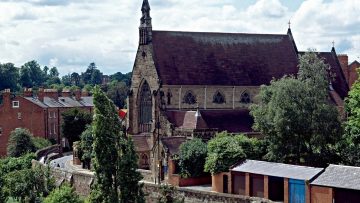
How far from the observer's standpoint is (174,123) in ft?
188

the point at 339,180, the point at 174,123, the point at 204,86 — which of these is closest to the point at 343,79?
the point at 204,86

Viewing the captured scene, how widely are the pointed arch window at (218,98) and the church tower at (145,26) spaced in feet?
26.3

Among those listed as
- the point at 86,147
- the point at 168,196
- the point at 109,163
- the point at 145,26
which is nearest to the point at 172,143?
the point at 145,26

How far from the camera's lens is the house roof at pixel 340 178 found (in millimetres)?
35719

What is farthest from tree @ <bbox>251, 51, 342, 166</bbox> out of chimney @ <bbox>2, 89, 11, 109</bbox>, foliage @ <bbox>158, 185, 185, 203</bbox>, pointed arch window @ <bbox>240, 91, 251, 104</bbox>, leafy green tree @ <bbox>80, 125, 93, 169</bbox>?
chimney @ <bbox>2, 89, 11, 109</bbox>

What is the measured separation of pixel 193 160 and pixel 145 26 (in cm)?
1679

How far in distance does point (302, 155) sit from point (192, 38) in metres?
20.4

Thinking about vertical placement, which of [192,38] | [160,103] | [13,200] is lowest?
[13,200]

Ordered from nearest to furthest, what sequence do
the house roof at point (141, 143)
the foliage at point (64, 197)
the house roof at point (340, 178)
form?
the house roof at point (340, 178) → the foliage at point (64, 197) → the house roof at point (141, 143)

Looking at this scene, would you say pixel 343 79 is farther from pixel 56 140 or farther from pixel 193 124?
pixel 56 140

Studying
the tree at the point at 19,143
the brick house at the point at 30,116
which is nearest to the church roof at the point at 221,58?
the tree at the point at 19,143

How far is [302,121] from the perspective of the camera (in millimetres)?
43781

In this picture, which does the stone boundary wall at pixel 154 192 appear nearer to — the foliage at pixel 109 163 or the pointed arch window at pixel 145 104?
the foliage at pixel 109 163

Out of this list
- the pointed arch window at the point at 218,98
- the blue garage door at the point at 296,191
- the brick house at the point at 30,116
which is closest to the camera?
the blue garage door at the point at 296,191
